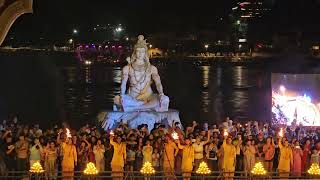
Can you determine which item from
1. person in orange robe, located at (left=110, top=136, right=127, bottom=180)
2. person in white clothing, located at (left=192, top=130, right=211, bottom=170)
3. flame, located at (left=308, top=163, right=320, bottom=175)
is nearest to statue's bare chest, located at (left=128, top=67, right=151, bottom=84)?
person in white clothing, located at (left=192, top=130, right=211, bottom=170)

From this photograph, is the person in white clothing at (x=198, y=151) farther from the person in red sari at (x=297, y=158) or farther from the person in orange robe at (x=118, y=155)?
the person in red sari at (x=297, y=158)

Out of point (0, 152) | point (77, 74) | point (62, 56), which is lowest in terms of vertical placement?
point (0, 152)

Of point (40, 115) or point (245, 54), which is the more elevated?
point (245, 54)

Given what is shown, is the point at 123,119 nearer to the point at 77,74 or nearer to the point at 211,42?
the point at 77,74

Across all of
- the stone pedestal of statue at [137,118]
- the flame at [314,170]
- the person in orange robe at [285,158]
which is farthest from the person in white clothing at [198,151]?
the stone pedestal of statue at [137,118]

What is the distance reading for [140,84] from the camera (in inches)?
855

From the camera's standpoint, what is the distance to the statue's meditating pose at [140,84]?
21484mm

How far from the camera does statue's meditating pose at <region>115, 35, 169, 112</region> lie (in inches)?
846

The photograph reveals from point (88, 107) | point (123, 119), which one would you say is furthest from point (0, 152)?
point (88, 107)

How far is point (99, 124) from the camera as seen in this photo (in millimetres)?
21938

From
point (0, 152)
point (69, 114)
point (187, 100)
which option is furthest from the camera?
point (187, 100)

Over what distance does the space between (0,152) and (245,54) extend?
8045cm

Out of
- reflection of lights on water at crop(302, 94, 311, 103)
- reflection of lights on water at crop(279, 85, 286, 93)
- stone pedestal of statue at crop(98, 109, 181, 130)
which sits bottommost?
stone pedestal of statue at crop(98, 109, 181, 130)

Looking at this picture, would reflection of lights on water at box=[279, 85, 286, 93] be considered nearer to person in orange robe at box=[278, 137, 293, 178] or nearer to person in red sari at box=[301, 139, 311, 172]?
person in red sari at box=[301, 139, 311, 172]
